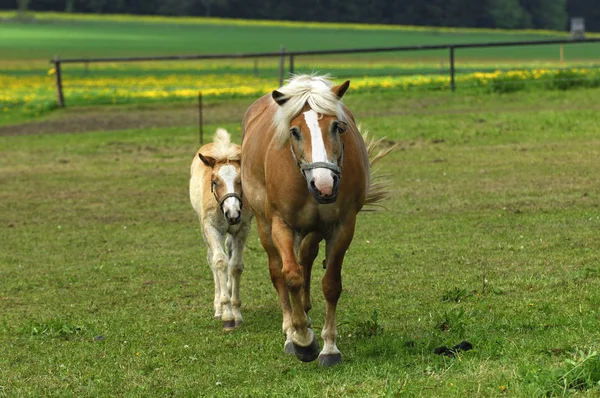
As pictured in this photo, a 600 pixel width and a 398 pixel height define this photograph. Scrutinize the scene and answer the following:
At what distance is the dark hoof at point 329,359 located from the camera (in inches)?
269

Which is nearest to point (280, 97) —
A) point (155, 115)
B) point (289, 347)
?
point (289, 347)

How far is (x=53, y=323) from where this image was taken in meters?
8.38

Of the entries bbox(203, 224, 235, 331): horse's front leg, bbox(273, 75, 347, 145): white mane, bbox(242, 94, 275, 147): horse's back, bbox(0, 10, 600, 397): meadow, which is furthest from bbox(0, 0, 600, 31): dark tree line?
bbox(273, 75, 347, 145): white mane

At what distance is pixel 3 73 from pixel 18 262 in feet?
150

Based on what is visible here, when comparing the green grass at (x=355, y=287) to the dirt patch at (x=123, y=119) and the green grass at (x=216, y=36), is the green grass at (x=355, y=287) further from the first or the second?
the green grass at (x=216, y=36)

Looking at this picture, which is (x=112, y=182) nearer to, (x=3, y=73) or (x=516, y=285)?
(x=516, y=285)

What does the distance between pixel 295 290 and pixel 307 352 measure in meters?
0.47

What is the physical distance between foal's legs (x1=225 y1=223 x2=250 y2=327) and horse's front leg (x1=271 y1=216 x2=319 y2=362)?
1.86 meters

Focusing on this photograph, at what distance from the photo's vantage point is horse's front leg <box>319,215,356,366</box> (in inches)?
271

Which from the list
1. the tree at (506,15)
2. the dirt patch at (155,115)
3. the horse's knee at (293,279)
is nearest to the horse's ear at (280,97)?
the horse's knee at (293,279)

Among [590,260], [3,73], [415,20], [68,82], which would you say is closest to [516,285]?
[590,260]

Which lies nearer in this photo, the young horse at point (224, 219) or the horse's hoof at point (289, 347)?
the horse's hoof at point (289, 347)

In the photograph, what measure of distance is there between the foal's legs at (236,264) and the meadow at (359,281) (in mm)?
253

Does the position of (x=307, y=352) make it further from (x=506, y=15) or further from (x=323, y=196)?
(x=506, y=15)
